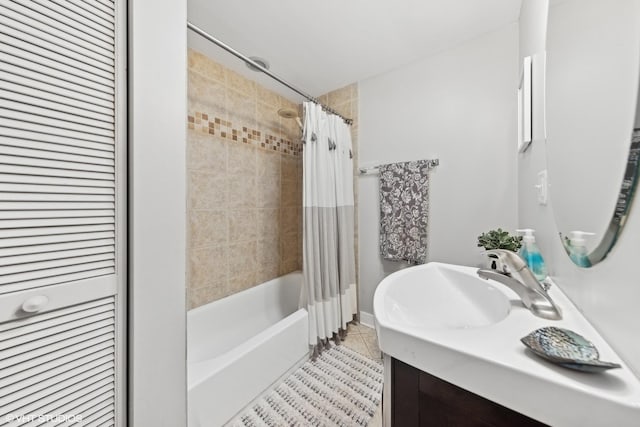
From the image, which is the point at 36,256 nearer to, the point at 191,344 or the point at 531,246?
the point at 191,344

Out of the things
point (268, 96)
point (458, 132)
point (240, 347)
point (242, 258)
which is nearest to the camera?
point (240, 347)

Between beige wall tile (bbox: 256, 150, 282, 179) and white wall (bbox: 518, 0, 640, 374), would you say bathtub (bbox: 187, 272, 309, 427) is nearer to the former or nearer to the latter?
beige wall tile (bbox: 256, 150, 282, 179)

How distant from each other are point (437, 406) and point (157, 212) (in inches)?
33.0

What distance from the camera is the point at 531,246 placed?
0.91m

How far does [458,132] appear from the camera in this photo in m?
1.62

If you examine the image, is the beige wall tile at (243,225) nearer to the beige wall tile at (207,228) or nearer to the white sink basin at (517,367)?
the beige wall tile at (207,228)

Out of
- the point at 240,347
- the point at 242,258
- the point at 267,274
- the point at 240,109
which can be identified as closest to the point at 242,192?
the point at 242,258

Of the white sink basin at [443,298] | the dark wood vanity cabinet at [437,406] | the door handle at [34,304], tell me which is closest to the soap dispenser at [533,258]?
the white sink basin at [443,298]

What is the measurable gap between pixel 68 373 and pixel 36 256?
279mm

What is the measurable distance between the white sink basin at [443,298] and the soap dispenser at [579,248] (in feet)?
0.67

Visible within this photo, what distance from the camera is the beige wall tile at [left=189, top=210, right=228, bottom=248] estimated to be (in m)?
1.61

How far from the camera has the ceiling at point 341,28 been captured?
4.23 ft

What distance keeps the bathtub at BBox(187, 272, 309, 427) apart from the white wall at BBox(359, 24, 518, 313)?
91 cm

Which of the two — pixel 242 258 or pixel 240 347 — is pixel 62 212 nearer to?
pixel 240 347
